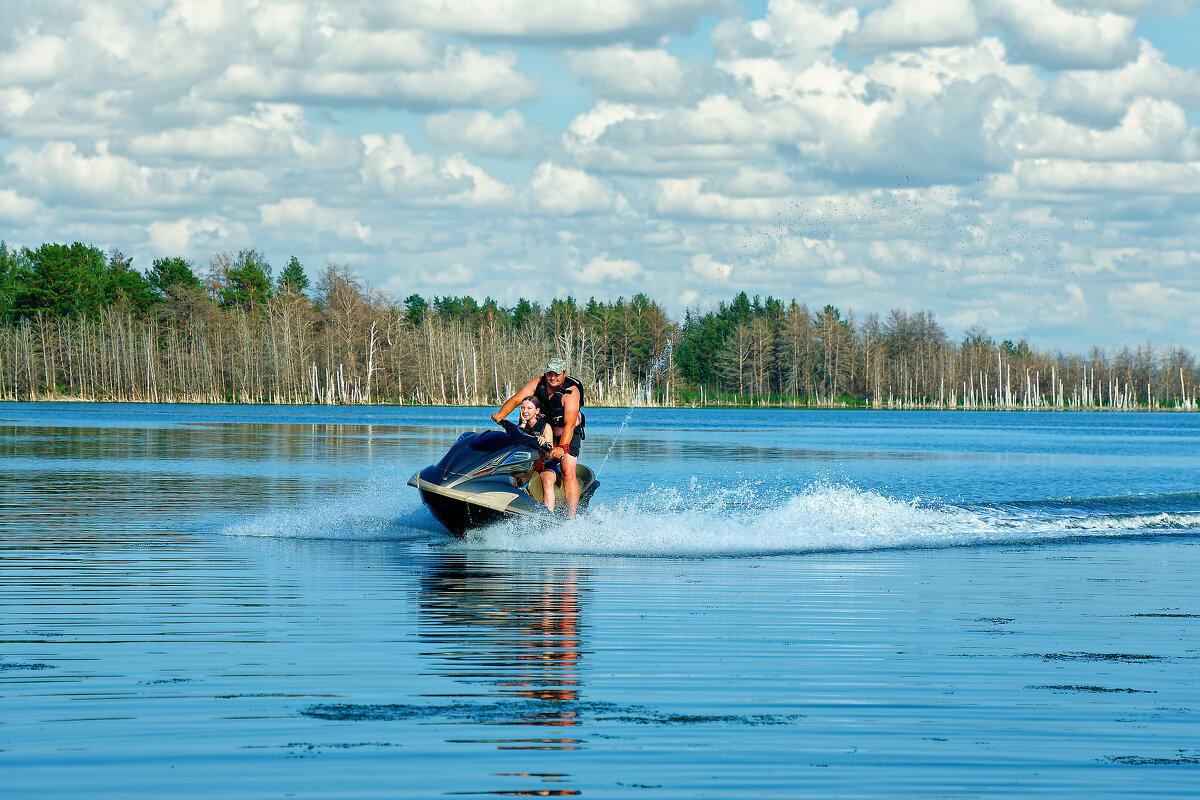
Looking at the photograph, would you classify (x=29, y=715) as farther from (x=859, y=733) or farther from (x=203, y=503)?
(x=203, y=503)

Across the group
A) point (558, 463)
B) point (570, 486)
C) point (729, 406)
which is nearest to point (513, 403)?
point (558, 463)

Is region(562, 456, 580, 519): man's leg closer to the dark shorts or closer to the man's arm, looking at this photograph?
the dark shorts

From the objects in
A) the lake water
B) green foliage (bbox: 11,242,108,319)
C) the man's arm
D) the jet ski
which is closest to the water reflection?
the lake water

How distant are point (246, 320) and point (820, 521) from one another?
113 m

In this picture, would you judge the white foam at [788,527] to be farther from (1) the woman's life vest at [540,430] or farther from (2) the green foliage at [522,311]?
(2) the green foliage at [522,311]

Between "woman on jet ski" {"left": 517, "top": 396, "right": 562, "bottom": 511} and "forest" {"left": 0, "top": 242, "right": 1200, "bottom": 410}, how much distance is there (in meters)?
76.9

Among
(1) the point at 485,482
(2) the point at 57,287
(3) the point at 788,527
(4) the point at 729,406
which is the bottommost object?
(4) the point at 729,406

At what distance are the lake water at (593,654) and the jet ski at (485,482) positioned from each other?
12.5 inches

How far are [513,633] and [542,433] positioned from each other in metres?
6.30

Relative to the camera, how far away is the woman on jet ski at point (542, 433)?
1478cm

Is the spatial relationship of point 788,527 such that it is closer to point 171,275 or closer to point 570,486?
point 570,486

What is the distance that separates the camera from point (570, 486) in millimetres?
15125

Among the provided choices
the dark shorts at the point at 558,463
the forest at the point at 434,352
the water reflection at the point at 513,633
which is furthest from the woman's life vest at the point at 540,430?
the forest at the point at 434,352

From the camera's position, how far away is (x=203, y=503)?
19.9 metres
